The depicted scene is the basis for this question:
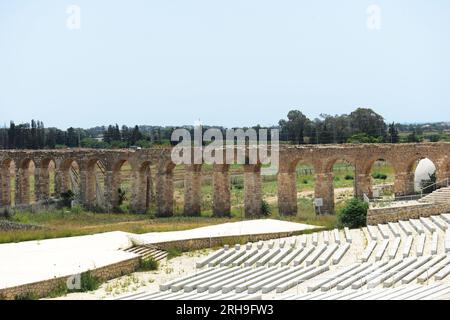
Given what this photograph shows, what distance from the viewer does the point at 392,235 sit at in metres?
23.4

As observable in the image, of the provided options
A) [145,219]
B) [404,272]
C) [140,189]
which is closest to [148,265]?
[404,272]

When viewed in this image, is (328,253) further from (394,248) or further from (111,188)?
(111,188)

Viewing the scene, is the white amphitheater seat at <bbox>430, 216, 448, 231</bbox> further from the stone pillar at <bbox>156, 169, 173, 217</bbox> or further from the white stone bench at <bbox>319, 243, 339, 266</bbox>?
the stone pillar at <bbox>156, 169, 173, 217</bbox>

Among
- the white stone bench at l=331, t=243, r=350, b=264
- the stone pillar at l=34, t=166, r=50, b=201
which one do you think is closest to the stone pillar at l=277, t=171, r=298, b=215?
the white stone bench at l=331, t=243, r=350, b=264

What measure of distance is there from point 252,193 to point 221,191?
1767mm

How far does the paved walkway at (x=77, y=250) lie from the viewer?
63.3 ft

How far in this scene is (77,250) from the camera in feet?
76.8

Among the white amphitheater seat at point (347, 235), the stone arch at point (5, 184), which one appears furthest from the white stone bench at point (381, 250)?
the stone arch at point (5, 184)

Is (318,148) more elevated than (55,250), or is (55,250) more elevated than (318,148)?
(318,148)

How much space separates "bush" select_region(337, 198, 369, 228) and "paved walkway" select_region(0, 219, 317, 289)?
59.3 inches

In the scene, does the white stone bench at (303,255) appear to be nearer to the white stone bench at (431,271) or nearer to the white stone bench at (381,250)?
the white stone bench at (381,250)
